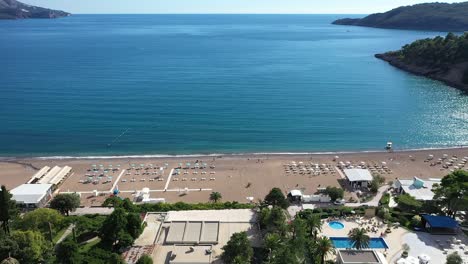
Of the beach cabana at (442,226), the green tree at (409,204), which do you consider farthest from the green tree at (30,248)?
the green tree at (409,204)

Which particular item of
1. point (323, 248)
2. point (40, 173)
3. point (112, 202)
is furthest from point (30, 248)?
point (40, 173)

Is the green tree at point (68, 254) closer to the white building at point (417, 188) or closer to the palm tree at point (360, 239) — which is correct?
the palm tree at point (360, 239)

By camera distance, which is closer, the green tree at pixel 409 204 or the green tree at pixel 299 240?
the green tree at pixel 299 240

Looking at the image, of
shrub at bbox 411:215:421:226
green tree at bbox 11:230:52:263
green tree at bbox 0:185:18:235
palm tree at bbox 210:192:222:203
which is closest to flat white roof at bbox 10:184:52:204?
green tree at bbox 0:185:18:235

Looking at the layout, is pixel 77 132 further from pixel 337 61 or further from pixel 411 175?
pixel 337 61

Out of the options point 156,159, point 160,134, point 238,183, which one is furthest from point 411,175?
point 160,134

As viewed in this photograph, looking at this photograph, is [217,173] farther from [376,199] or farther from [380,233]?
[380,233]

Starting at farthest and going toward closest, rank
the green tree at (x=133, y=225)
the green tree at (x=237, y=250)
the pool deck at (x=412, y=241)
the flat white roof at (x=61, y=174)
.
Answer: the flat white roof at (x=61, y=174)
the green tree at (x=133, y=225)
the pool deck at (x=412, y=241)
the green tree at (x=237, y=250)
